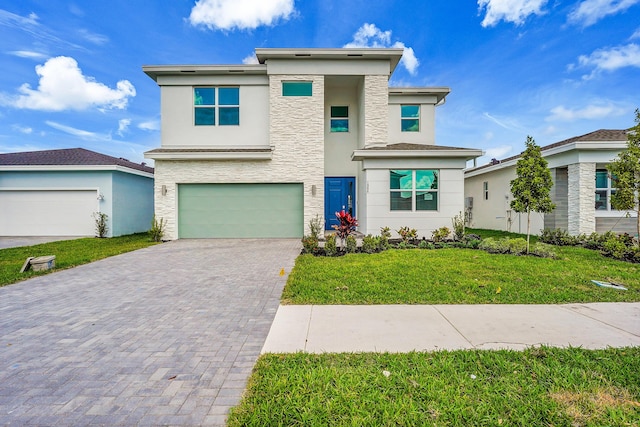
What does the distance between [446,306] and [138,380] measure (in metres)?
3.97

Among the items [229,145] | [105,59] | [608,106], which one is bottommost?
[229,145]

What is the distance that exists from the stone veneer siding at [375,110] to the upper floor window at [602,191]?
823 cm

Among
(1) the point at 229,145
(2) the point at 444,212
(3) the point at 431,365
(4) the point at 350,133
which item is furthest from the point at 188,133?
(3) the point at 431,365

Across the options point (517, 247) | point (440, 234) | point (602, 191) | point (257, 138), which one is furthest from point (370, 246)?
point (602, 191)

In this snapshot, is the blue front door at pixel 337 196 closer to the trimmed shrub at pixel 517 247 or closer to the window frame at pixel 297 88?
the window frame at pixel 297 88

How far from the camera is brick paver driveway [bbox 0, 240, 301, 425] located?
2262mm

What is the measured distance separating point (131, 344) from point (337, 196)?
11483mm

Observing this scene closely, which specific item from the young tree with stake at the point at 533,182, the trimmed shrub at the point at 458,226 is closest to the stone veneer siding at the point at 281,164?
the trimmed shrub at the point at 458,226

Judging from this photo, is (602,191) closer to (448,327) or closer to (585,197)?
(585,197)

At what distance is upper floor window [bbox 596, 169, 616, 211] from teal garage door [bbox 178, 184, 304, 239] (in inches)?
457

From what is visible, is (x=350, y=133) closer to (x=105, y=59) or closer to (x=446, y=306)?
(x=446, y=306)

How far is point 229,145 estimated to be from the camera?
13156 millimetres

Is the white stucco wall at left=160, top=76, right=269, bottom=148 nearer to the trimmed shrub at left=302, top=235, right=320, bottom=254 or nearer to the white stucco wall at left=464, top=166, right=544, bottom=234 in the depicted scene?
the trimmed shrub at left=302, top=235, right=320, bottom=254

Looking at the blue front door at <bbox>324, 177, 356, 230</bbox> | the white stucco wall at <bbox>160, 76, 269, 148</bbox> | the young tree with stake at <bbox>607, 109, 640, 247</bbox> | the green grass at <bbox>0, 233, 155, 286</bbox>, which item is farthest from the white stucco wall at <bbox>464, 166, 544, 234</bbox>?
the green grass at <bbox>0, 233, 155, 286</bbox>
